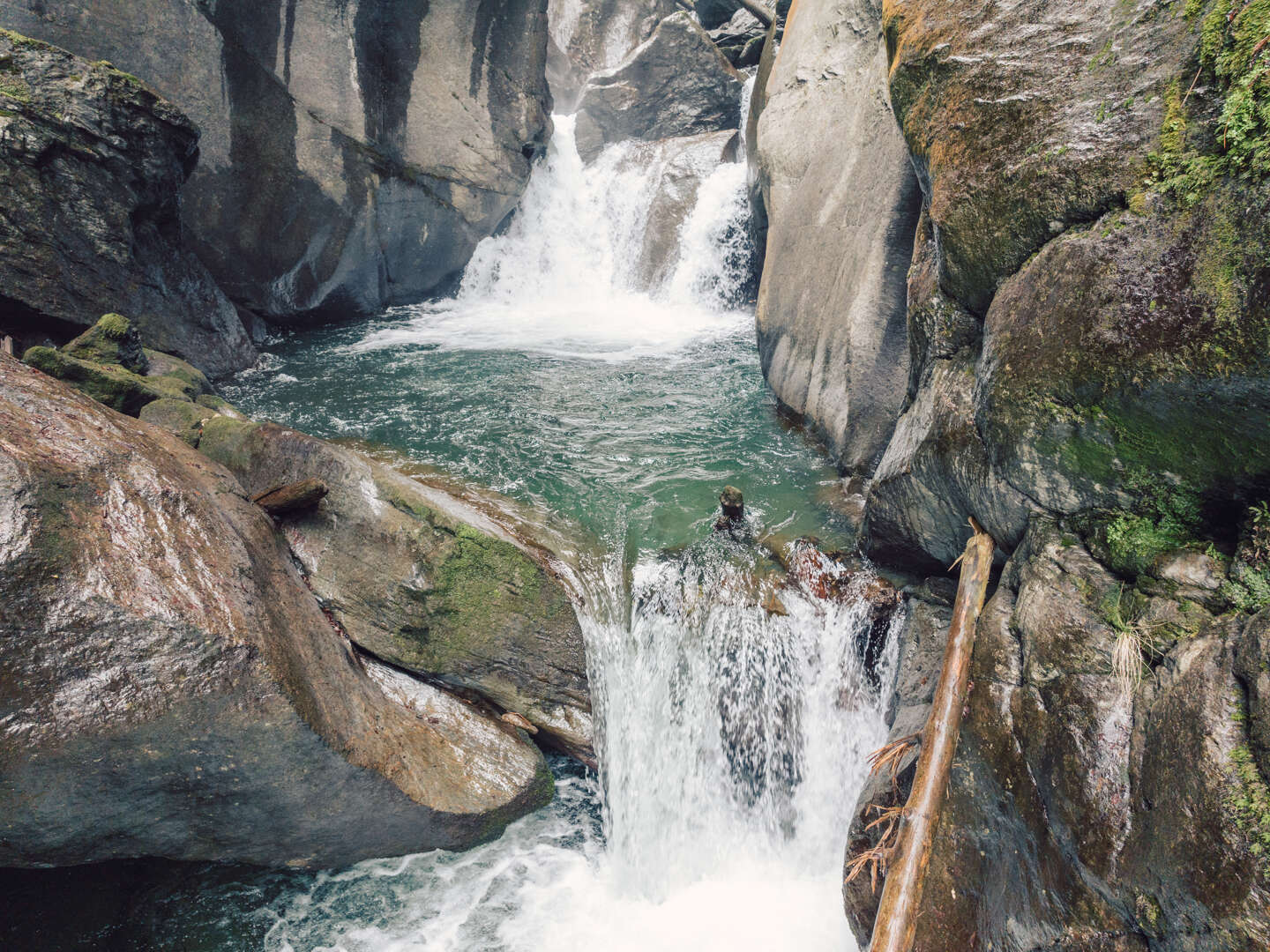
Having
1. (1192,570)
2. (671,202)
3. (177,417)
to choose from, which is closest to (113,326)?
(177,417)

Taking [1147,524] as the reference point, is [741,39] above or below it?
above

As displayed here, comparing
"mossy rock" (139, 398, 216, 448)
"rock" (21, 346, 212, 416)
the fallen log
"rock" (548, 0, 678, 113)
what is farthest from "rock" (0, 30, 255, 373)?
"rock" (548, 0, 678, 113)

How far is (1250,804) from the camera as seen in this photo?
6.03ft

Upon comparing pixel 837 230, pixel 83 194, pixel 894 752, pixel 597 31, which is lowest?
pixel 894 752

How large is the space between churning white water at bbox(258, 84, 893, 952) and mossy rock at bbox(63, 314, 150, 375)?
19.3 feet

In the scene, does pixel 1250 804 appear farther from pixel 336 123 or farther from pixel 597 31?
pixel 597 31

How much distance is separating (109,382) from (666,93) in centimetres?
1692

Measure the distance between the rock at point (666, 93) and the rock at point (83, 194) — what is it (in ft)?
39.3

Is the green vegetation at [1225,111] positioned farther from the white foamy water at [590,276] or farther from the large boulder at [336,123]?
the large boulder at [336,123]

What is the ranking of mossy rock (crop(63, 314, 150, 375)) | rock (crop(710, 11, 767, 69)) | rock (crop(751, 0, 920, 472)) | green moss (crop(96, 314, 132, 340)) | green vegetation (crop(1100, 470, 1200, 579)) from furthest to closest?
1. rock (crop(710, 11, 767, 69))
2. green moss (crop(96, 314, 132, 340))
3. mossy rock (crop(63, 314, 150, 375))
4. rock (crop(751, 0, 920, 472))
5. green vegetation (crop(1100, 470, 1200, 579))

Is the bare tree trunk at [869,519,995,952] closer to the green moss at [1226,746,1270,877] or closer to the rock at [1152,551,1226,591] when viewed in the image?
the rock at [1152,551,1226,591]

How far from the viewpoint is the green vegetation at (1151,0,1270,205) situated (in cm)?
220

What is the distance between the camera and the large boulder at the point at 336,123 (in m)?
10.0

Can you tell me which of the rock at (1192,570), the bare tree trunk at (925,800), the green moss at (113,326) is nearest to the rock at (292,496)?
the green moss at (113,326)
